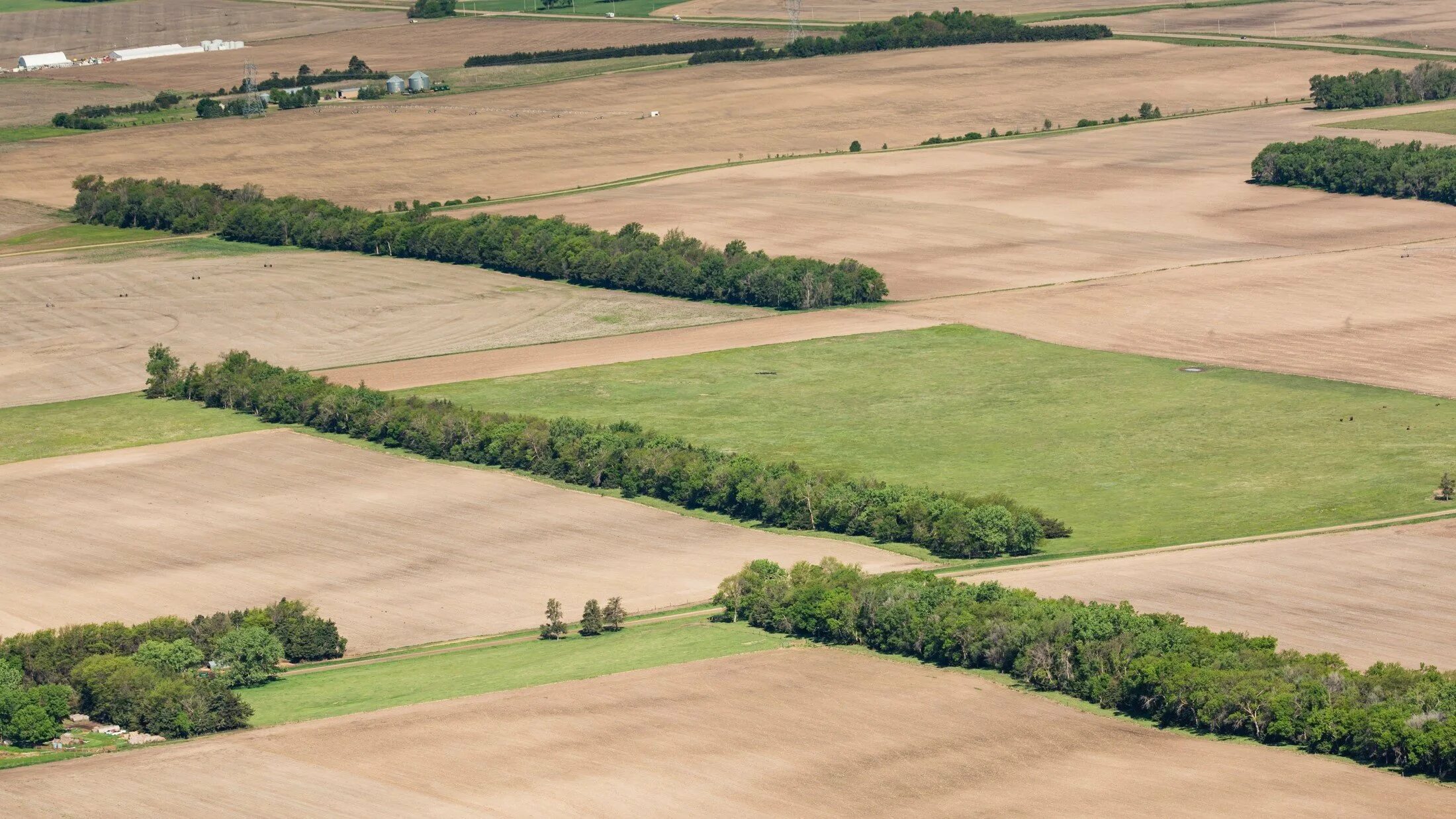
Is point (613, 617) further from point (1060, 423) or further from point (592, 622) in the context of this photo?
point (1060, 423)

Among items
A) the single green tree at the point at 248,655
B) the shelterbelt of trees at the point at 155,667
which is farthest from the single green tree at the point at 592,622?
the single green tree at the point at 248,655

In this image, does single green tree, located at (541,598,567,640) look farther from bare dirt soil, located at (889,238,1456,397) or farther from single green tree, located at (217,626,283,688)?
bare dirt soil, located at (889,238,1456,397)

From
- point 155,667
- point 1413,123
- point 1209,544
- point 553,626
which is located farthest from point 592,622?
point 1413,123

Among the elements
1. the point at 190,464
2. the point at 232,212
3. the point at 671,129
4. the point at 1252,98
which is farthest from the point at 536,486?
the point at 1252,98

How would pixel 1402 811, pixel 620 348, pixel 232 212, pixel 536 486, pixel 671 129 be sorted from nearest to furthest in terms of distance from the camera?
1. pixel 1402 811
2. pixel 536 486
3. pixel 620 348
4. pixel 232 212
5. pixel 671 129

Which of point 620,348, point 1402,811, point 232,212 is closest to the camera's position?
point 1402,811

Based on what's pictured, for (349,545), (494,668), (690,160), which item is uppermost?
(690,160)

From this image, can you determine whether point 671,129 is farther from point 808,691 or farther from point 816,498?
point 808,691
